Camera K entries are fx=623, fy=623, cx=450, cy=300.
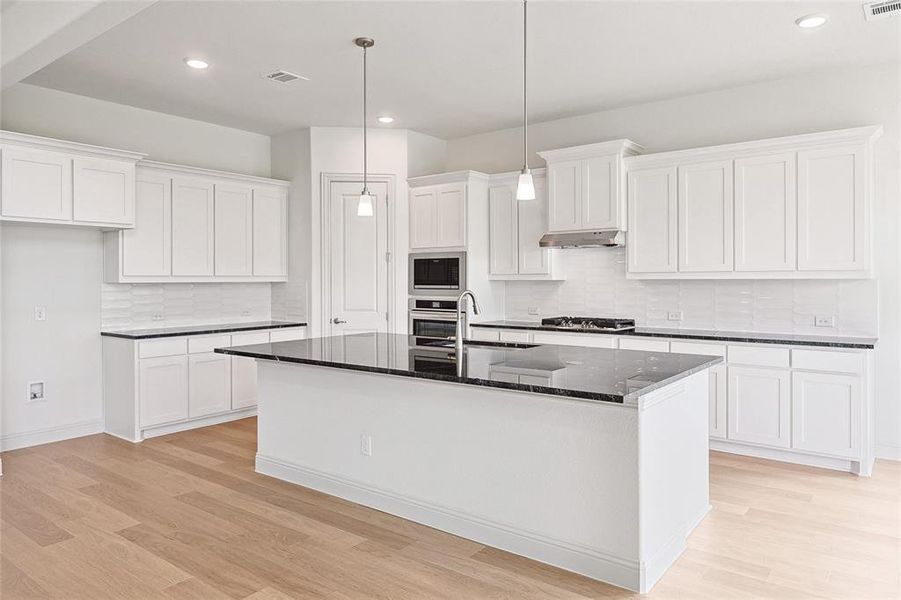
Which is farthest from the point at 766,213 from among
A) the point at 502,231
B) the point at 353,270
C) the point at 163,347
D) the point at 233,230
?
the point at 163,347

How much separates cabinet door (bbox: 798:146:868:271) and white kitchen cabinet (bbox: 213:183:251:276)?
4841 mm

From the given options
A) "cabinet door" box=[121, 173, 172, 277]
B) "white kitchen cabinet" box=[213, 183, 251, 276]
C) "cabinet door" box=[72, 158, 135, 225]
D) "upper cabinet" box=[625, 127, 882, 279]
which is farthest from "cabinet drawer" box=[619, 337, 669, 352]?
"cabinet door" box=[72, 158, 135, 225]

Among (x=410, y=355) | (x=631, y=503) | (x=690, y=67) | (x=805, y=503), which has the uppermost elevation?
(x=690, y=67)

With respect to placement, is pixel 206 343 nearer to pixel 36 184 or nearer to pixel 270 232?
pixel 270 232

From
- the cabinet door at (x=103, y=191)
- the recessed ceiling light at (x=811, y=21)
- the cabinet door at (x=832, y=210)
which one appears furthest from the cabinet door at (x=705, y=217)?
the cabinet door at (x=103, y=191)

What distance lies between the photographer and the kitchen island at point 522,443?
268 centimetres

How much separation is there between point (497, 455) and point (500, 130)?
4.30 metres

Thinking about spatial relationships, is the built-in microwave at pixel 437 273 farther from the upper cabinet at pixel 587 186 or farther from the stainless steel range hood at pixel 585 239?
the upper cabinet at pixel 587 186

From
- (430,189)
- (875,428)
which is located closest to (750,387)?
(875,428)

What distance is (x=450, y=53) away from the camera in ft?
14.1

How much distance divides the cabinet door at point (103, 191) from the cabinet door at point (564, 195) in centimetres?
357

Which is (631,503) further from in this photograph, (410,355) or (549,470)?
(410,355)

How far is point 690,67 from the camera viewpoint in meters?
4.58

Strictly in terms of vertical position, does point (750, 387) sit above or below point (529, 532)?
above
